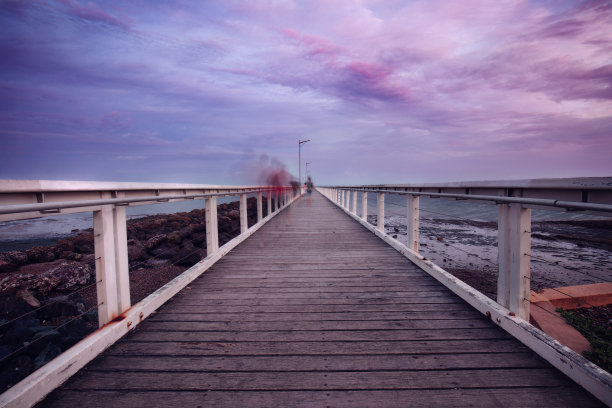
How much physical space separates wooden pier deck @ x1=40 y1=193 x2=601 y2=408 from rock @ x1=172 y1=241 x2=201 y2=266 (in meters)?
4.22

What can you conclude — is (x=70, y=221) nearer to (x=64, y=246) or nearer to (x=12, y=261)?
(x=64, y=246)

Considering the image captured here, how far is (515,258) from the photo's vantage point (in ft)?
7.02

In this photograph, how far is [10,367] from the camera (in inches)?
108

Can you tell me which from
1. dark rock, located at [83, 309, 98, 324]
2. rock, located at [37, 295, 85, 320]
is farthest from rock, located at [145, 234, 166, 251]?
dark rock, located at [83, 309, 98, 324]

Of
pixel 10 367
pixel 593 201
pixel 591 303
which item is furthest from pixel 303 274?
pixel 591 303

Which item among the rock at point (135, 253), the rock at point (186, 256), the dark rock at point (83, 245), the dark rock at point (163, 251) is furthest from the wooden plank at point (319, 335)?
the dark rock at point (83, 245)

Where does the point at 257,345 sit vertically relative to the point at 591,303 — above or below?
above

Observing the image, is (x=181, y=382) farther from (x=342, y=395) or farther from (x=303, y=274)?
(x=303, y=274)

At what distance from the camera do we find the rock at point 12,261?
271 inches

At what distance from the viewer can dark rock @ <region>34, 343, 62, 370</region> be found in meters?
2.82

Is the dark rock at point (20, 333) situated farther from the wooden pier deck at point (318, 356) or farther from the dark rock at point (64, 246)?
the dark rock at point (64, 246)

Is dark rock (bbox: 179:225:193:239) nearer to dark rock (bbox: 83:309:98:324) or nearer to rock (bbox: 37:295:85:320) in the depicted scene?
rock (bbox: 37:295:85:320)

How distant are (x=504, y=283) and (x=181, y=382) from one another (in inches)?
92.1

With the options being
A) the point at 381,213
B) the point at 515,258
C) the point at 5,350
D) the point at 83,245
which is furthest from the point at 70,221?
the point at 515,258
